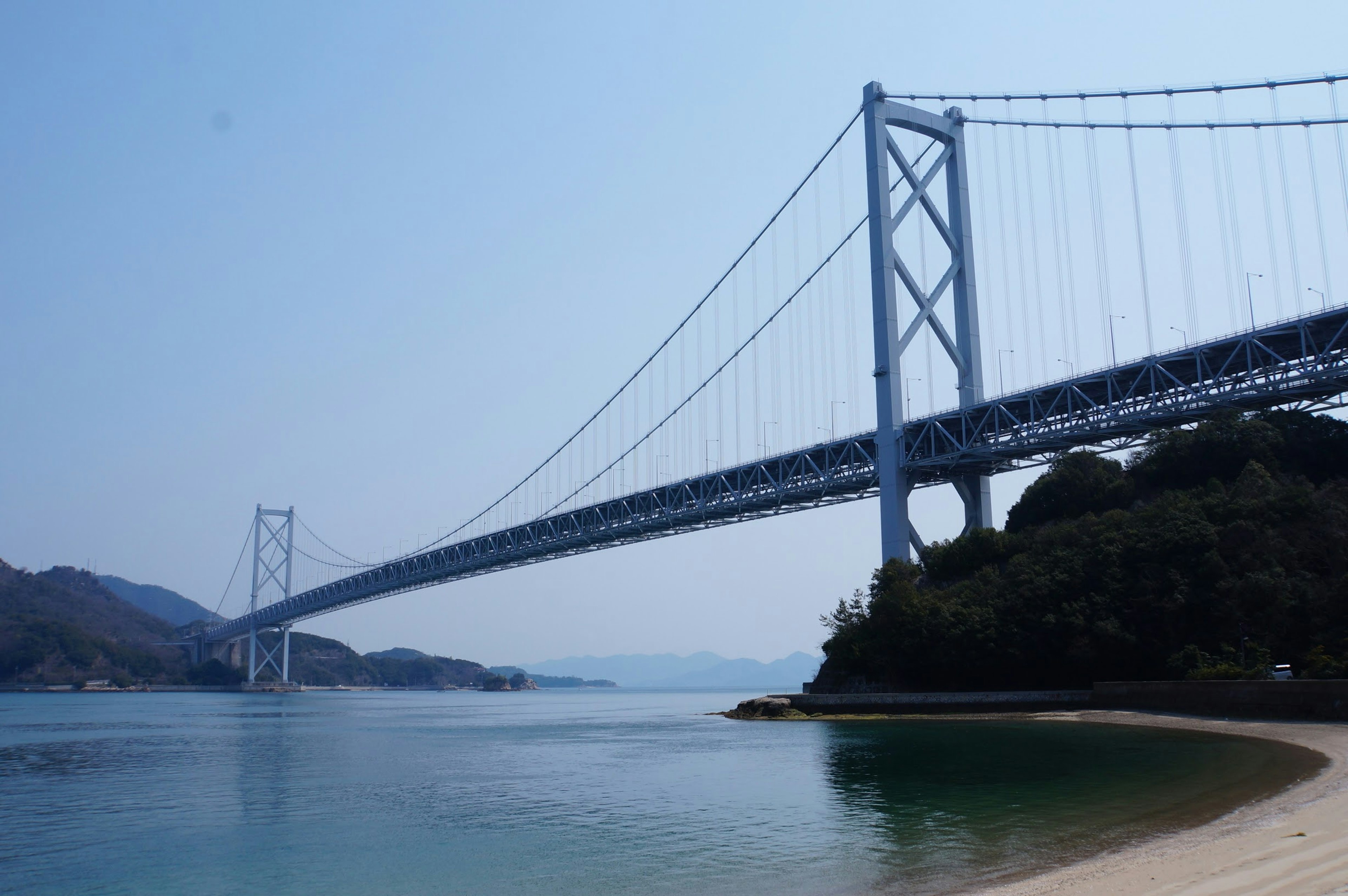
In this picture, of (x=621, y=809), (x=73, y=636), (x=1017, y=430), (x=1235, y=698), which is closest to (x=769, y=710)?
(x=1017, y=430)

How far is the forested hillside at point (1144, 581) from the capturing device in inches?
1101

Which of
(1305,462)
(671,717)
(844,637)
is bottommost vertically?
(671,717)

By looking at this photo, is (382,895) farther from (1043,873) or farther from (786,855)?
(1043,873)

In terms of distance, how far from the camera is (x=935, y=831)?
12281 mm

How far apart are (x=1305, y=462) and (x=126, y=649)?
12615 centimetres

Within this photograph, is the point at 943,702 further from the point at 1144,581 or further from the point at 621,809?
the point at 621,809

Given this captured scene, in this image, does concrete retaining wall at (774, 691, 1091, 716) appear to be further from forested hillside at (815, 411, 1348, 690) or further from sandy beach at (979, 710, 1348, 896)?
sandy beach at (979, 710, 1348, 896)

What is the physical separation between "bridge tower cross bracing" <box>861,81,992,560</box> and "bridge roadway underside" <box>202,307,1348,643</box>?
3.18 feet

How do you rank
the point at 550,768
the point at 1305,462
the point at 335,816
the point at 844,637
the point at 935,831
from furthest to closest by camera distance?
1. the point at 844,637
2. the point at 1305,462
3. the point at 550,768
4. the point at 335,816
5. the point at 935,831

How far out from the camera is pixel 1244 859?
27.8 feet

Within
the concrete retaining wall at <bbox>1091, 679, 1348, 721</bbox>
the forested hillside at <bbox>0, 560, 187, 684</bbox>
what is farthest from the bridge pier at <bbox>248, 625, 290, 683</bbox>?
the concrete retaining wall at <bbox>1091, 679, 1348, 721</bbox>

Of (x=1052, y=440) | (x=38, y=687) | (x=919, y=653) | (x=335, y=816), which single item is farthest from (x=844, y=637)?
(x=38, y=687)

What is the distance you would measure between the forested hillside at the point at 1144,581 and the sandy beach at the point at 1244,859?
1492 centimetres

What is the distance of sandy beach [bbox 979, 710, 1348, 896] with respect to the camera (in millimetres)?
7527
